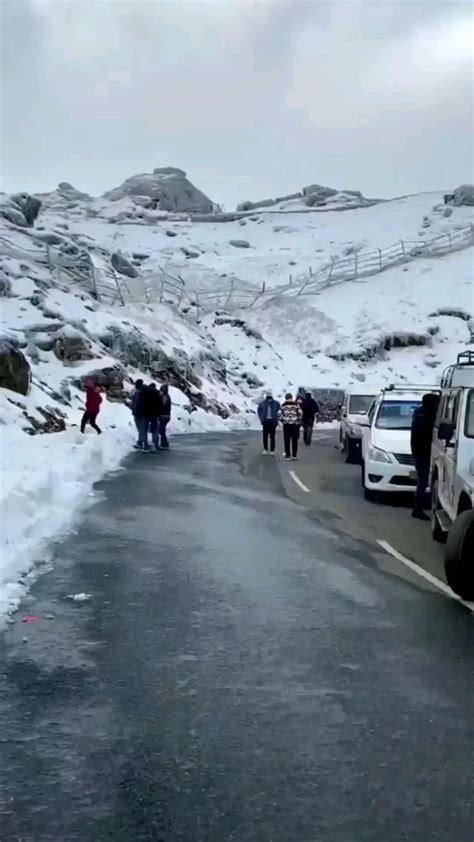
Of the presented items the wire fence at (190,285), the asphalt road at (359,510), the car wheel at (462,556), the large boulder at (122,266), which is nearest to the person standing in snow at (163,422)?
the asphalt road at (359,510)

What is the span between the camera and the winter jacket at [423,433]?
39.4ft

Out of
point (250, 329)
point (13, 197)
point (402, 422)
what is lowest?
point (402, 422)

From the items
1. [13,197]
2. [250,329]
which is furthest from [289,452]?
[13,197]

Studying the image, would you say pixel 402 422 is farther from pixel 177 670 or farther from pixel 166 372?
→ pixel 166 372

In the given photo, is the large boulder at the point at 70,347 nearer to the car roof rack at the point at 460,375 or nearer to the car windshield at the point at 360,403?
the car windshield at the point at 360,403

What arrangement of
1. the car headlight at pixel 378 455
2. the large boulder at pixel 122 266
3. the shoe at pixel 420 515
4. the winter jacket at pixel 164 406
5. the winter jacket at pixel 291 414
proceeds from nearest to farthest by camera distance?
1. the shoe at pixel 420 515
2. the car headlight at pixel 378 455
3. the winter jacket at pixel 291 414
4. the winter jacket at pixel 164 406
5. the large boulder at pixel 122 266

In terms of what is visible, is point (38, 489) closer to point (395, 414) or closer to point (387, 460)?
point (387, 460)

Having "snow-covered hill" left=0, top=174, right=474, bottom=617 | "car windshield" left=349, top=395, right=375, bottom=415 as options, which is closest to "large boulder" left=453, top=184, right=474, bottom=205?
"snow-covered hill" left=0, top=174, right=474, bottom=617

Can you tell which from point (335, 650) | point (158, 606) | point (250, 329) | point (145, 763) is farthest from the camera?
point (250, 329)

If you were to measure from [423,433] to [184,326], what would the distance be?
35.1 meters

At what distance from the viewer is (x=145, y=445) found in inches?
872

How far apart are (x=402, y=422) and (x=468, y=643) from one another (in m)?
9.67

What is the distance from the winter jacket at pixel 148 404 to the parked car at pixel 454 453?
10.7 metres

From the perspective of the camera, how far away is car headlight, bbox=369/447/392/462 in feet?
45.1
